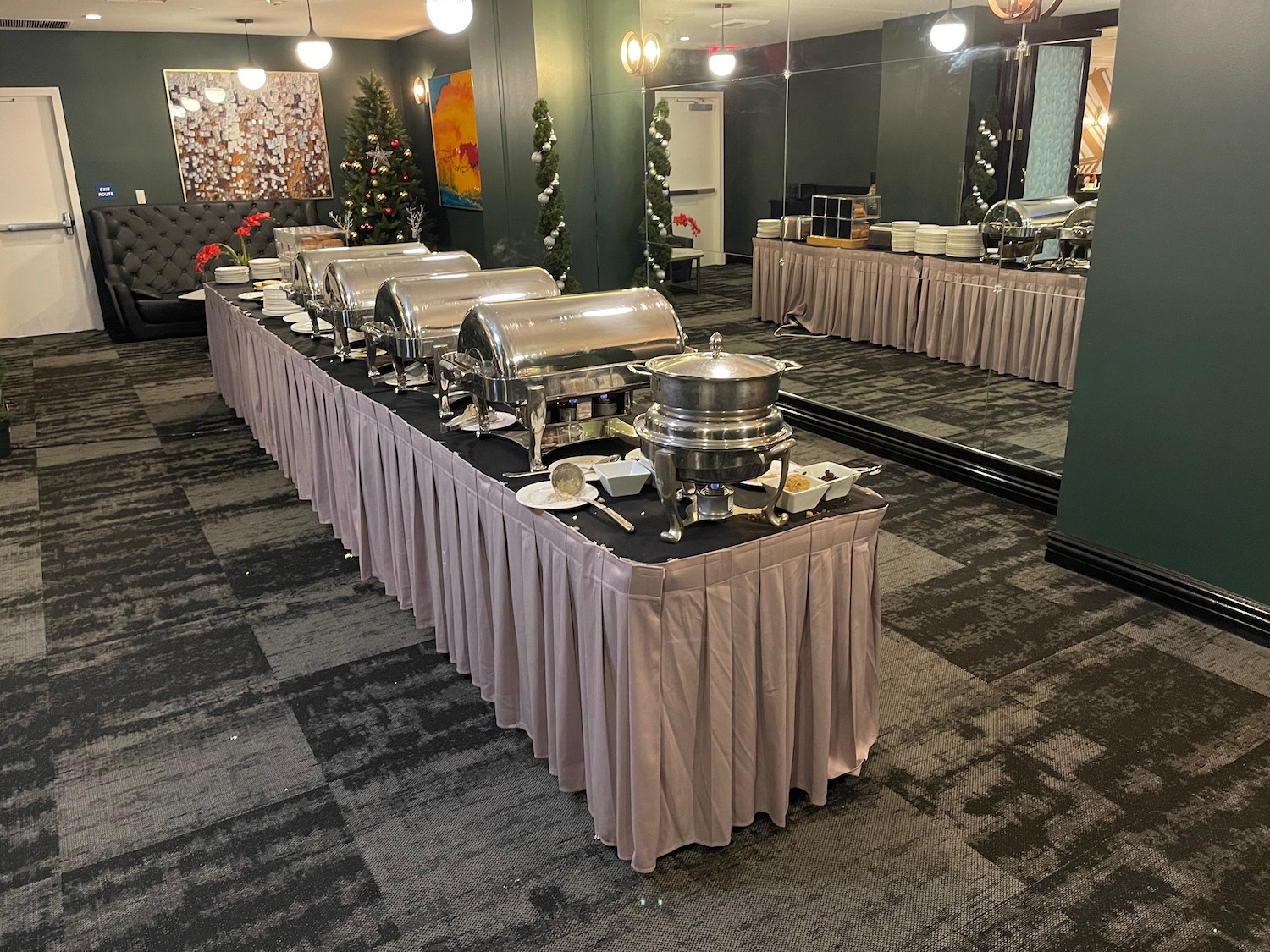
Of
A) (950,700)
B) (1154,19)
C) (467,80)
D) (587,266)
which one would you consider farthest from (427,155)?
(950,700)

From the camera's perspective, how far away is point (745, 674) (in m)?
1.86

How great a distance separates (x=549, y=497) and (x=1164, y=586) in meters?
2.14

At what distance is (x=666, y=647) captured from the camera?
175 centimetres

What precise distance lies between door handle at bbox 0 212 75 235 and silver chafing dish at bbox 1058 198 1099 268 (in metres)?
8.13

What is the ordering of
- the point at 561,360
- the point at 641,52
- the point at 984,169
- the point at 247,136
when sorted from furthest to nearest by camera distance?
the point at 247,136, the point at 641,52, the point at 984,169, the point at 561,360

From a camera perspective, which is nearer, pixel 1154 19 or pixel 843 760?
pixel 843 760

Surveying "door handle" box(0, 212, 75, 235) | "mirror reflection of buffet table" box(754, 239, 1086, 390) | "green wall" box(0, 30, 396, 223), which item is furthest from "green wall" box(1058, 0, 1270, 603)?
"door handle" box(0, 212, 75, 235)

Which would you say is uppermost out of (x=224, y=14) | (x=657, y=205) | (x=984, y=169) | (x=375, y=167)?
(x=224, y=14)

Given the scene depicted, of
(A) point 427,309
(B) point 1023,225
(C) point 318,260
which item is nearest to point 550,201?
(C) point 318,260

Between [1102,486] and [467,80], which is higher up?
[467,80]

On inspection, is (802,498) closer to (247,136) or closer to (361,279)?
(361,279)

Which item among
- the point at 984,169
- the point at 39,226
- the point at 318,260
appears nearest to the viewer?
the point at 984,169

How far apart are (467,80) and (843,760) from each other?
7.90 meters

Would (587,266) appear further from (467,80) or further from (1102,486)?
(1102,486)
